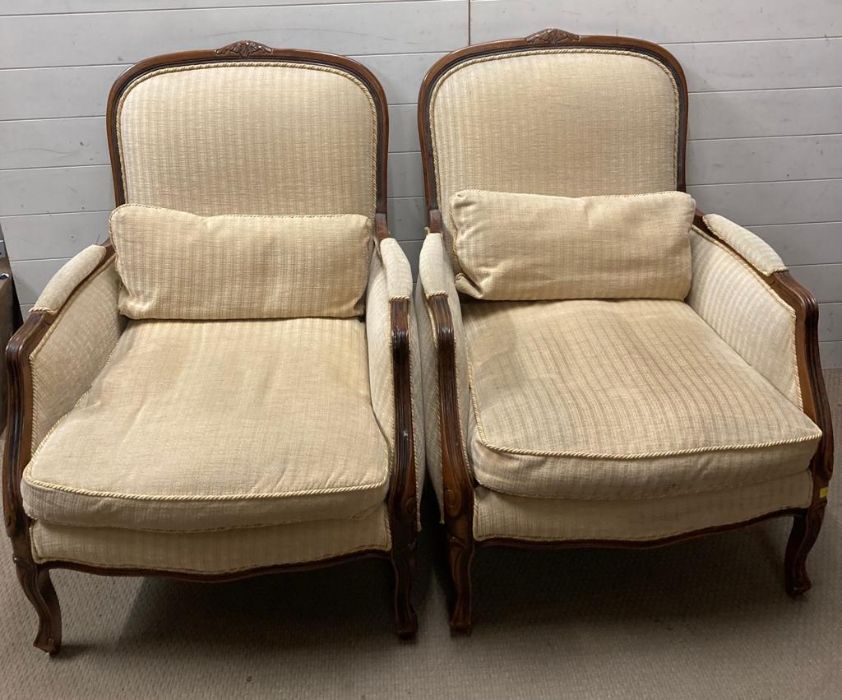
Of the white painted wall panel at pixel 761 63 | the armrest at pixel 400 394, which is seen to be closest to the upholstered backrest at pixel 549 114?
the white painted wall panel at pixel 761 63

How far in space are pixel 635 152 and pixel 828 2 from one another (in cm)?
56

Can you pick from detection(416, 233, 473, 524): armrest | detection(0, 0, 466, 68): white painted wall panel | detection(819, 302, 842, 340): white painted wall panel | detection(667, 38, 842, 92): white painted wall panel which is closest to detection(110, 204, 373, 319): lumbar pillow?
detection(416, 233, 473, 524): armrest

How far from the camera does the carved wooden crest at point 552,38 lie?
1718 mm

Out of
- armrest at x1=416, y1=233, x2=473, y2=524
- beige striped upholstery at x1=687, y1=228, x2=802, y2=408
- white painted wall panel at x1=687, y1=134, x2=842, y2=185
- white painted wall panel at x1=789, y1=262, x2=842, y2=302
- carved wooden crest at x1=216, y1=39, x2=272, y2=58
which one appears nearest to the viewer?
armrest at x1=416, y1=233, x2=473, y2=524

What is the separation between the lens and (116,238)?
159cm

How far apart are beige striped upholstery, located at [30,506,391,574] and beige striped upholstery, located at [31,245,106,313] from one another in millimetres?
382

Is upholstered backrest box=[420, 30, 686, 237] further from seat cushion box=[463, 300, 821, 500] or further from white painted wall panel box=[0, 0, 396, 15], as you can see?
seat cushion box=[463, 300, 821, 500]

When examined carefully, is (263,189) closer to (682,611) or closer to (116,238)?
(116,238)

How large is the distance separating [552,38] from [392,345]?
873 mm

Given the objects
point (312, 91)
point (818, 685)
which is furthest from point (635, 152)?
point (818, 685)

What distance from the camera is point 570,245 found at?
5.32ft

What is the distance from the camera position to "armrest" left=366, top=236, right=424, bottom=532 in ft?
4.23

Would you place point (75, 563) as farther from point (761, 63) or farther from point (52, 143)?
point (761, 63)

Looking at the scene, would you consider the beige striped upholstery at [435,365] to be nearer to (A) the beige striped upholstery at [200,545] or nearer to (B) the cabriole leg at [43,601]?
(A) the beige striped upholstery at [200,545]
